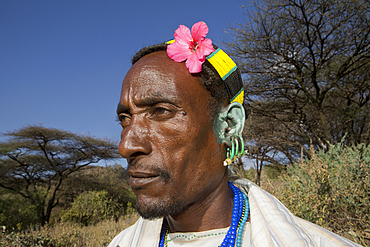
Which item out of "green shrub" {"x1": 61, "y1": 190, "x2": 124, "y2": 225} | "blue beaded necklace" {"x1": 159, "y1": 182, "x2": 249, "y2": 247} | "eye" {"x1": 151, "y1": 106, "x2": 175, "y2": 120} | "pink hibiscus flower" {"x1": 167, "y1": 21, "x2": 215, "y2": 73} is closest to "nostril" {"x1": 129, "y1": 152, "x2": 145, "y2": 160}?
"eye" {"x1": 151, "y1": 106, "x2": 175, "y2": 120}

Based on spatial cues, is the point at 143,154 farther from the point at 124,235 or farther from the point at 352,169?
the point at 352,169

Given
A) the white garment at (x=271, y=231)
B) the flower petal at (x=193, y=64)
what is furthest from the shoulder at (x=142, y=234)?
the flower petal at (x=193, y=64)

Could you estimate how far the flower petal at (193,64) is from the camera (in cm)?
160

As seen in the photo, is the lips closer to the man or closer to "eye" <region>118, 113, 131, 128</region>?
the man

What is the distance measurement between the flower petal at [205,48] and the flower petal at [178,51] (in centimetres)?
7

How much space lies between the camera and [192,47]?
1703 millimetres

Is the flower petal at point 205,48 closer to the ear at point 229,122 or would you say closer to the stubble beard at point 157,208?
the ear at point 229,122

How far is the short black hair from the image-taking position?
5.40 feet

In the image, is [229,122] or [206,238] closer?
[206,238]

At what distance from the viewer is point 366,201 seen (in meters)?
3.27

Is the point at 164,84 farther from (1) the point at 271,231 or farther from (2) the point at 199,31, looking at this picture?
(1) the point at 271,231

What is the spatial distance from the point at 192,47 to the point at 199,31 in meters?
0.11

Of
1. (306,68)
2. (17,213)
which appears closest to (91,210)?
(17,213)

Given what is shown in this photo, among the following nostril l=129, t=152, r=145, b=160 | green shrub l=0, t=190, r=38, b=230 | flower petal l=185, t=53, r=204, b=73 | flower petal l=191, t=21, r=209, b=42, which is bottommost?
green shrub l=0, t=190, r=38, b=230
